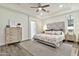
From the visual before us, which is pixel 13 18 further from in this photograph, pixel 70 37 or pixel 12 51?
pixel 70 37

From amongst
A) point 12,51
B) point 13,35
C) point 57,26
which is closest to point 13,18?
point 12,51

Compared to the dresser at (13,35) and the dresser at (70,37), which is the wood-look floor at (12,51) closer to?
the dresser at (13,35)

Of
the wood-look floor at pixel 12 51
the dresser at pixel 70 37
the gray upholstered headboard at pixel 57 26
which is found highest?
the gray upholstered headboard at pixel 57 26

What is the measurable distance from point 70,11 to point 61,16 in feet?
0.82

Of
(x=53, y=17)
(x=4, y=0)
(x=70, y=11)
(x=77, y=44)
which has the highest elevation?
(x=4, y=0)

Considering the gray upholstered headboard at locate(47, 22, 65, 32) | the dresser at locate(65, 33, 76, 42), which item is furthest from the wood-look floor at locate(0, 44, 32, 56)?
the dresser at locate(65, 33, 76, 42)

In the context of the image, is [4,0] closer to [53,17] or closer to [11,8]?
[11,8]

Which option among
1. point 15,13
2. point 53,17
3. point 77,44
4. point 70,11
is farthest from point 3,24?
point 77,44

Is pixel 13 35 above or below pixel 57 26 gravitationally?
below

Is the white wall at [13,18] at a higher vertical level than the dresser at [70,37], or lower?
higher

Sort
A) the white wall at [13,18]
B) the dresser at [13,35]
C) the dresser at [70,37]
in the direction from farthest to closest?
the dresser at [13,35] → the dresser at [70,37] → the white wall at [13,18]

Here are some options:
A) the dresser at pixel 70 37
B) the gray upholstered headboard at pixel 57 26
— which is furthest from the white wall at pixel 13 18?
the dresser at pixel 70 37

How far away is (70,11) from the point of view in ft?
6.34

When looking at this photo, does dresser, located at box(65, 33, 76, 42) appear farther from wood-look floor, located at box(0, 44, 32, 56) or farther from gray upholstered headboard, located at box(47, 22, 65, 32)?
wood-look floor, located at box(0, 44, 32, 56)
